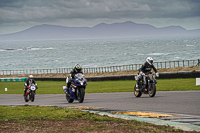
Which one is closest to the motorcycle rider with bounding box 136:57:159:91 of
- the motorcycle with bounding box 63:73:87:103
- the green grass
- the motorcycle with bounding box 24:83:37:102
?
the motorcycle with bounding box 63:73:87:103

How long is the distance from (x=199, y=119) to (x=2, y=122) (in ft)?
15.9

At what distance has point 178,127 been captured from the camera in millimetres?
7273

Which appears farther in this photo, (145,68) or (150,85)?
(145,68)

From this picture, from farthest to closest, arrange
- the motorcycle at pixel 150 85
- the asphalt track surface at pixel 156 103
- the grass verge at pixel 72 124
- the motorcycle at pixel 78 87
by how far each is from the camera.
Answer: the motorcycle at pixel 150 85
the motorcycle at pixel 78 87
the asphalt track surface at pixel 156 103
the grass verge at pixel 72 124

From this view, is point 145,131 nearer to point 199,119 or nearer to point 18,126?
point 199,119

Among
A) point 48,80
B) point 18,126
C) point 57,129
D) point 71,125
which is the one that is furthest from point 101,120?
point 48,80

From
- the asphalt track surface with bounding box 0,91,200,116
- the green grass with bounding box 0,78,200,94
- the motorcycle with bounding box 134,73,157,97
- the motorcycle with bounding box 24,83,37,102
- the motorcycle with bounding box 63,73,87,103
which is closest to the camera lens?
the asphalt track surface with bounding box 0,91,200,116

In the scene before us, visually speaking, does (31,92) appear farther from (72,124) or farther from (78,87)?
(72,124)

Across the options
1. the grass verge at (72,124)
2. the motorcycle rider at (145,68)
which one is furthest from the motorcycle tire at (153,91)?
the grass verge at (72,124)

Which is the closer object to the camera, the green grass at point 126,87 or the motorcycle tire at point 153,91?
the motorcycle tire at point 153,91

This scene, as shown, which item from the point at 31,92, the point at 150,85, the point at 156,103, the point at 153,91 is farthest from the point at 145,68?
the point at 31,92

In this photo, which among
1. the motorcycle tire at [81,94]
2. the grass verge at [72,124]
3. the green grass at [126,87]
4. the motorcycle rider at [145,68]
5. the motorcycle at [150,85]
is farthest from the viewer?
the green grass at [126,87]

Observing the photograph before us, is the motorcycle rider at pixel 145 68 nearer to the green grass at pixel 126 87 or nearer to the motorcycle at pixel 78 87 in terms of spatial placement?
the motorcycle at pixel 78 87

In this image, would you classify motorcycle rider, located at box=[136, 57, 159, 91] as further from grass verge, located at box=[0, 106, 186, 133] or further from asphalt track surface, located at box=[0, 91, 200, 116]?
grass verge, located at box=[0, 106, 186, 133]
